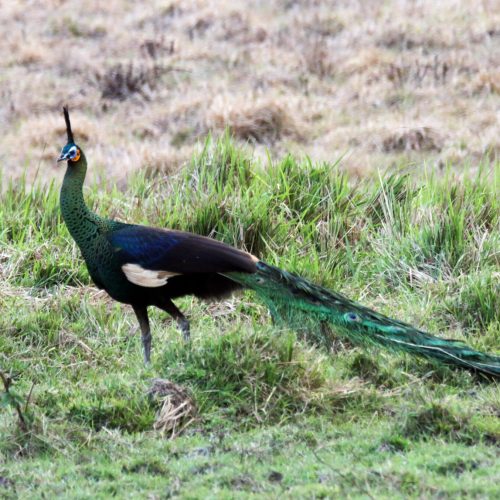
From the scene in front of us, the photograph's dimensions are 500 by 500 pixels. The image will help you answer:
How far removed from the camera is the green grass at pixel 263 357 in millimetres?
4949

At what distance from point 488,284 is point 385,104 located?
19.0 ft

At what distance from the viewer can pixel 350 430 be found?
18.2 ft

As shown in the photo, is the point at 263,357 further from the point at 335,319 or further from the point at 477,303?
the point at 477,303

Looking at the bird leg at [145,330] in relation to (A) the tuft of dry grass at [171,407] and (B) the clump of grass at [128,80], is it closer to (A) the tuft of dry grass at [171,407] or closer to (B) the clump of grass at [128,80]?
(A) the tuft of dry grass at [171,407]

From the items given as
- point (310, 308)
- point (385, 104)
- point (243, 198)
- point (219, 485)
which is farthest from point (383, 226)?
point (385, 104)

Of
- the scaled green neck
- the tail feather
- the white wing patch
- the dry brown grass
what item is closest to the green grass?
the tail feather

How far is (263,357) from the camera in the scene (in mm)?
5867

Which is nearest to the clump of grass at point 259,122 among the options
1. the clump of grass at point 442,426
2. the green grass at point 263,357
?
the green grass at point 263,357

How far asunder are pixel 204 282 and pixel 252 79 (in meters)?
7.36

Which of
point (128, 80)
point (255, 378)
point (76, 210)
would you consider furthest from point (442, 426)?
point (128, 80)

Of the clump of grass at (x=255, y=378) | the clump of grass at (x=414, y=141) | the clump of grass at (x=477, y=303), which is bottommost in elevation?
the clump of grass at (x=414, y=141)

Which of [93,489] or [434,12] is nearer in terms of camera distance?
[93,489]

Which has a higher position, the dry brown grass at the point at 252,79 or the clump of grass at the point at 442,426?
the clump of grass at the point at 442,426

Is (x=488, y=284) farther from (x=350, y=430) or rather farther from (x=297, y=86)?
(x=297, y=86)
